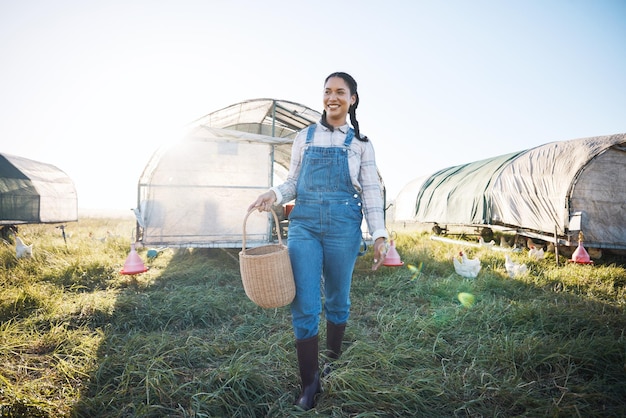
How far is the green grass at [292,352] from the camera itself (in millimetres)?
2219

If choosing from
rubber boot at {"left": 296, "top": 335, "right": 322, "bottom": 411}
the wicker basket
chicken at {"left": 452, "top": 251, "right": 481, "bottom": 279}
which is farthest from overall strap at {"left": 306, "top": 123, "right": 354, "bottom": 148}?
chicken at {"left": 452, "top": 251, "right": 481, "bottom": 279}

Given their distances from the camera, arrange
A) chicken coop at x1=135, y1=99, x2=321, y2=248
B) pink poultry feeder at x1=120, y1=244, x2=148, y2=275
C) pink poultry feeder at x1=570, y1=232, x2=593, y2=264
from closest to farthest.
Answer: pink poultry feeder at x1=120, y1=244, x2=148, y2=275
pink poultry feeder at x1=570, y1=232, x2=593, y2=264
chicken coop at x1=135, y1=99, x2=321, y2=248

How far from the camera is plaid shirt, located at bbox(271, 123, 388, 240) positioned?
2.35 m

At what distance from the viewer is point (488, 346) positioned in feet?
10.2

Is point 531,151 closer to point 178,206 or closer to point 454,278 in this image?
point 454,278

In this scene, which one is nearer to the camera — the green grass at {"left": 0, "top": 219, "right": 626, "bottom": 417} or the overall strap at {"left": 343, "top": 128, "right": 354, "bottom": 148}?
the green grass at {"left": 0, "top": 219, "right": 626, "bottom": 417}

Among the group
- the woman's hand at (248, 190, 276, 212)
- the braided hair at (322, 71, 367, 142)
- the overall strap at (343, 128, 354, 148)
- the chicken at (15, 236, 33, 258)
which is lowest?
the chicken at (15, 236, 33, 258)

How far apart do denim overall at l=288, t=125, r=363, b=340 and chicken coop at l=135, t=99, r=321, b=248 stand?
441 centimetres

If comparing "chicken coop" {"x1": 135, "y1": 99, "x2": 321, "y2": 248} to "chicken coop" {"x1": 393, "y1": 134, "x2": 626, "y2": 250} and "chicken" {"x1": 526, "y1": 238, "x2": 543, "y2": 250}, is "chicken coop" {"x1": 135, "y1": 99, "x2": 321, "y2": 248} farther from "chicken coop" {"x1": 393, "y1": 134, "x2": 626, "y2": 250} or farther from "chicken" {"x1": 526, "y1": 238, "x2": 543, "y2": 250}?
"chicken" {"x1": 526, "y1": 238, "x2": 543, "y2": 250}

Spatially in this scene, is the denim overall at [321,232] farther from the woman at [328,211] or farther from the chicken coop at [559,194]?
the chicken coop at [559,194]

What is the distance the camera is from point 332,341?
8.43 ft

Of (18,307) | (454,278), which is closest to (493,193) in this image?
(454,278)

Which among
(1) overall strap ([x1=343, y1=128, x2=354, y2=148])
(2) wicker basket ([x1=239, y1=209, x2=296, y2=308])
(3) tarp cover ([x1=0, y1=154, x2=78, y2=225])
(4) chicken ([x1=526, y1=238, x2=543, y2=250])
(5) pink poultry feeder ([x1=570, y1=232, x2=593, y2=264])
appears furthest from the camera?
(3) tarp cover ([x1=0, y1=154, x2=78, y2=225])

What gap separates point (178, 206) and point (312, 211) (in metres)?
5.32
